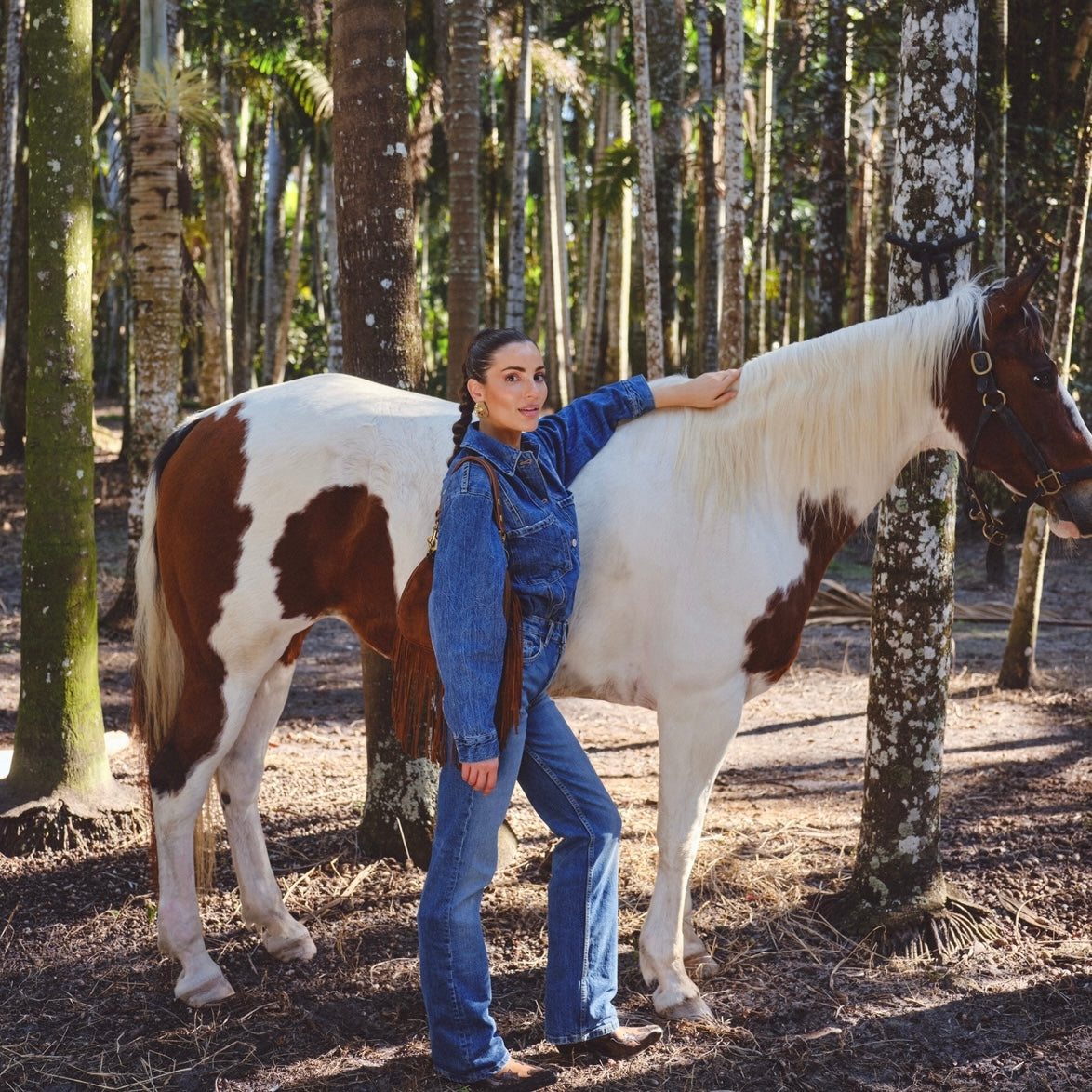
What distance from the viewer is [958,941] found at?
3.64 meters

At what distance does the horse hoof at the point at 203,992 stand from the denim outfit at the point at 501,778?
0.95m

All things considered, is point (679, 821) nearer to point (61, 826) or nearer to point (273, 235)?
point (61, 826)

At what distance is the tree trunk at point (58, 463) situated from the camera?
14.4 feet

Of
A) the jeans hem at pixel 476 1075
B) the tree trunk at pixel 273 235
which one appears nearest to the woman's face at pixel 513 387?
the jeans hem at pixel 476 1075

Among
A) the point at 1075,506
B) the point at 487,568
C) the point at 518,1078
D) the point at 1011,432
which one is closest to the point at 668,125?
the point at 1011,432

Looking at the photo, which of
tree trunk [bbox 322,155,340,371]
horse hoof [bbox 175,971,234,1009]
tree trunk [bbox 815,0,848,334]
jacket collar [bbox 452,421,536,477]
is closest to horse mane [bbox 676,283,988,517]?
jacket collar [bbox 452,421,536,477]

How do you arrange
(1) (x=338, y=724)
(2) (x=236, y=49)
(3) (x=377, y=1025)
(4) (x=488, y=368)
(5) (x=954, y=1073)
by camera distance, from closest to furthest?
(4) (x=488, y=368), (5) (x=954, y=1073), (3) (x=377, y=1025), (1) (x=338, y=724), (2) (x=236, y=49)

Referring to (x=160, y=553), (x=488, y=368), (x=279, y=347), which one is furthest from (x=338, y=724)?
(x=279, y=347)

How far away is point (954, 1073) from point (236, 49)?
20.8 meters

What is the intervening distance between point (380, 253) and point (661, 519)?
183 centimetres

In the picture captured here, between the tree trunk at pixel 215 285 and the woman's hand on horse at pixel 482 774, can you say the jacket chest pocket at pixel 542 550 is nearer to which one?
the woman's hand on horse at pixel 482 774

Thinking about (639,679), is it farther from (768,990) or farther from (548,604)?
(768,990)

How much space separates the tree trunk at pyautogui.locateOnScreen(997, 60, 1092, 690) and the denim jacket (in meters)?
3.95

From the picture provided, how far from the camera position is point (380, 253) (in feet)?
13.9
